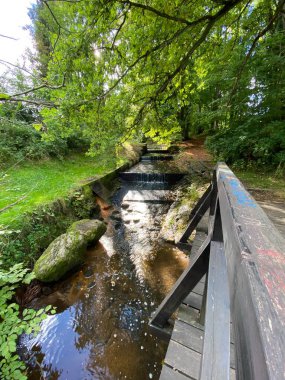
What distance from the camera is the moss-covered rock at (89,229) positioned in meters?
Result: 4.40

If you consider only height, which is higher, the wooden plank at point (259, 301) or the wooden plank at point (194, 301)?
the wooden plank at point (259, 301)

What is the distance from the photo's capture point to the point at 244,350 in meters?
0.35

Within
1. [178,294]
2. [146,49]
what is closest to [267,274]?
[178,294]

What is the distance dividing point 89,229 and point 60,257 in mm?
1066

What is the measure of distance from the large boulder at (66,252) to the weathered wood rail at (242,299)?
2606 millimetres

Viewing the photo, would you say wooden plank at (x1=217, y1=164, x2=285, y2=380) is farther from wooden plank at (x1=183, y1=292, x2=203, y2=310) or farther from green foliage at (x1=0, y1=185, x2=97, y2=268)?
green foliage at (x1=0, y1=185, x2=97, y2=268)

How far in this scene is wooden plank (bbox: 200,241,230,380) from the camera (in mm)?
968

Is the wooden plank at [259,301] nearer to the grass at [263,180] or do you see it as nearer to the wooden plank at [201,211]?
the wooden plank at [201,211]

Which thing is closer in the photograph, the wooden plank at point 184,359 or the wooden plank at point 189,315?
the wooden plank at point 184,359

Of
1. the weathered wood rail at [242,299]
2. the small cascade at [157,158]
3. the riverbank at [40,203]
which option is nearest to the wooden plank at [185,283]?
the weathered wood rail at [242,299]

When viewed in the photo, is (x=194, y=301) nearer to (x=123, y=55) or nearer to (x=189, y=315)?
(x=189, y=315)

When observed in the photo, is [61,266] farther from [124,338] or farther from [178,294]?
[178,294]

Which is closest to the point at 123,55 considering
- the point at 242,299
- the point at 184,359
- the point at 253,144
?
the point at 242,299

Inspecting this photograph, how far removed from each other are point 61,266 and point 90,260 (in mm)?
792
